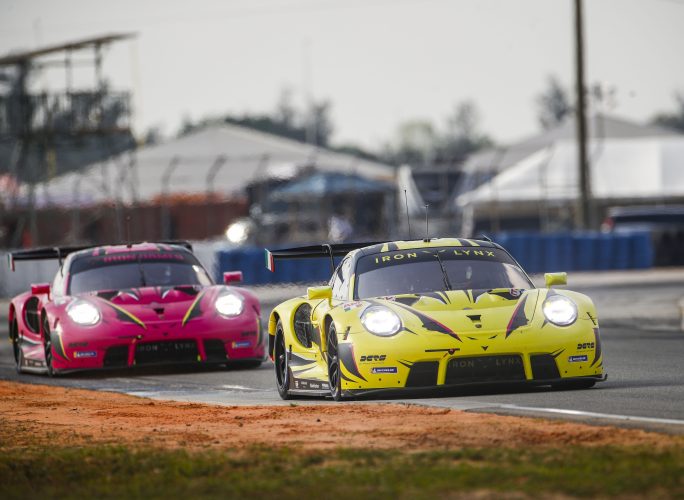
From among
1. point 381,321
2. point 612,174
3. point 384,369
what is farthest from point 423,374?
point 612,174

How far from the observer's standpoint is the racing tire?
16.9 meters

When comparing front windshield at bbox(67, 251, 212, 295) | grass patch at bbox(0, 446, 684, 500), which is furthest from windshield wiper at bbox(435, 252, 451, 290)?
front windshield at bbox(67, 251, 212, 295)

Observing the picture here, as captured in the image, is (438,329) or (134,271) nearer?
(438,329)

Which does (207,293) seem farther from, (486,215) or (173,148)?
(173,148)

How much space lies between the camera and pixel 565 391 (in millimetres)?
12016

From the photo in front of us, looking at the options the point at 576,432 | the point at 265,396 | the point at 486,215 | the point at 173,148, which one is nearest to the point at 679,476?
the point at 576,432

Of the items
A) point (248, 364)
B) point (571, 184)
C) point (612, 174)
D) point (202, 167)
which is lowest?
point (248, 364)

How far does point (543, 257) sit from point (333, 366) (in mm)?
27203

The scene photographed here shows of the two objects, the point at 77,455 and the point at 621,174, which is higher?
the point at 621,174

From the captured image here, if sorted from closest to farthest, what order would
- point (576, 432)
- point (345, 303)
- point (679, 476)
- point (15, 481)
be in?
point (679, 476) < point (15, 481) < point (576, 432) < point (345, 303)

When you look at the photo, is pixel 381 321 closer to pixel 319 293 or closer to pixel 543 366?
pixel 319 293

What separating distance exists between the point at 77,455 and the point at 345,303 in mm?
3644

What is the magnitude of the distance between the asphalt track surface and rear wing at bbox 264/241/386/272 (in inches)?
47.0

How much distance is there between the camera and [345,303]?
1228 cm
